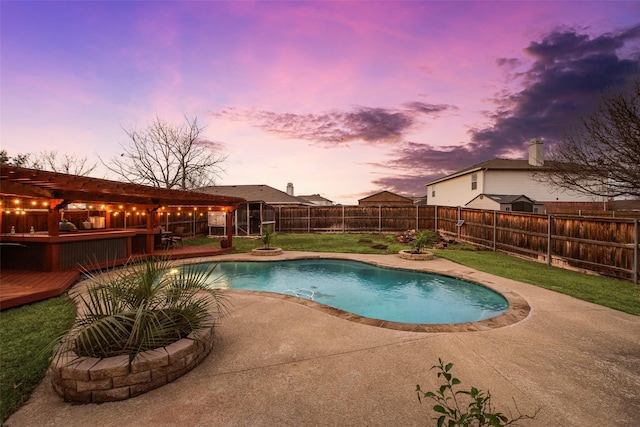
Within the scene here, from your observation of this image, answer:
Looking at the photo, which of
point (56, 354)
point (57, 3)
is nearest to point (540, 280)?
point (56, 354)

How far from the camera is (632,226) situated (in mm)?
7492

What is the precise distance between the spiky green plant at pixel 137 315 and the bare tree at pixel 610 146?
11.6 meters

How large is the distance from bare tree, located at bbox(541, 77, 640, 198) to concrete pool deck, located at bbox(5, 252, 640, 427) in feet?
19.0

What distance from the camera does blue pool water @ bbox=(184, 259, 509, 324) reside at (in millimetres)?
6684

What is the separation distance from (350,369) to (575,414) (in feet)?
6.88

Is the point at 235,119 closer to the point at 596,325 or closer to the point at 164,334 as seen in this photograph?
the point at 164,334

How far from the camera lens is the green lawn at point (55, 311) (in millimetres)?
3045

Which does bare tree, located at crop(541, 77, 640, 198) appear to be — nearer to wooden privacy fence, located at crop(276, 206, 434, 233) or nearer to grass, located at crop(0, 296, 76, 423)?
wooden privacy fence, located at crop(276, 206, 434, 233)

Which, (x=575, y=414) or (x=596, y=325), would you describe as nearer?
(x=575, y=414)

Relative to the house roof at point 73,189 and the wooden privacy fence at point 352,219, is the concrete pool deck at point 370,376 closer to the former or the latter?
the house roof at point 73,189

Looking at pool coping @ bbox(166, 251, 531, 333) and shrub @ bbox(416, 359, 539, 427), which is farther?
pool coping @ bbox(166, 251, 531, 333)

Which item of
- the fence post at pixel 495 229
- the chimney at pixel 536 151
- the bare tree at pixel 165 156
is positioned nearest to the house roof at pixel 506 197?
the chimney at pixel 536 151

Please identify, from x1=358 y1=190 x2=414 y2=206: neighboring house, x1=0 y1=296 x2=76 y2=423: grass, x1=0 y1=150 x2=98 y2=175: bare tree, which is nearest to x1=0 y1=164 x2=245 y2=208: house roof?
x1=0 y1=296 x2=76 y2=423: grass

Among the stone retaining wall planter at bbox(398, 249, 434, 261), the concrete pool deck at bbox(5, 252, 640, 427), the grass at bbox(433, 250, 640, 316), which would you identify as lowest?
the grass at bbox(433, 250, 640, 316)
